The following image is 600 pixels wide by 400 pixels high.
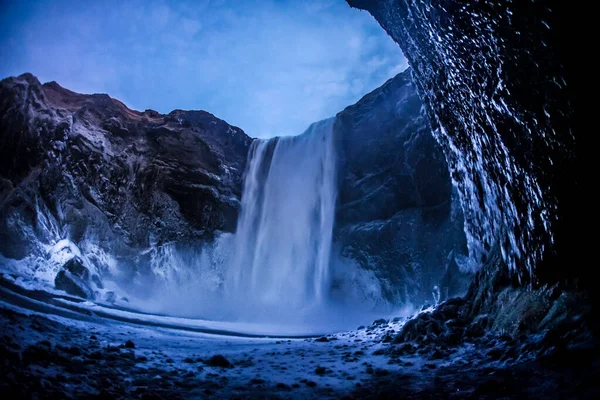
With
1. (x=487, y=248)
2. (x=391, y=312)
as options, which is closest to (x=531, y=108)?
(x=487, y=248)

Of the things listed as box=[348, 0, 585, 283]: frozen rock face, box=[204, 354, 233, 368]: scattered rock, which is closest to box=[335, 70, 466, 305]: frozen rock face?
box=[348, 0, 585, 283]: frozen rock face

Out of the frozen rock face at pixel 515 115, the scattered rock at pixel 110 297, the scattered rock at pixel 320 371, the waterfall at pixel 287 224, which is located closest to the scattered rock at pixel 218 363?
the scattered rock at pixel 320 371

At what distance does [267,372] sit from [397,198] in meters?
18.3

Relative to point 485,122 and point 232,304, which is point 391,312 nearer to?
point 232,304

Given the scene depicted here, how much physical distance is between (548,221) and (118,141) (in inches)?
981

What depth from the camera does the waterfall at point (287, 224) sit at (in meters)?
22.6

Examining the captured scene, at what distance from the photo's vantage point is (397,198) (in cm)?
2159

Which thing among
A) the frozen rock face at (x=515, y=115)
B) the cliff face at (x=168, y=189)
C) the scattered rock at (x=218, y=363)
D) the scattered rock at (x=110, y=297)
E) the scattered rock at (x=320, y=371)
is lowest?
the scattered rock at (x=218, y=363)

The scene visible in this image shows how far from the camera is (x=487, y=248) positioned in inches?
355

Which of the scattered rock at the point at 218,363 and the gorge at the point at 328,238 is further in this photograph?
Result: the scattered rock at the point at 218,363

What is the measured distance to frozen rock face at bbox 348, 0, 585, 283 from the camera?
4078mm

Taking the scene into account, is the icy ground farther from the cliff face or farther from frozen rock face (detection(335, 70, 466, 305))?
frozen rock face (detection(335, 70, 466, 305))

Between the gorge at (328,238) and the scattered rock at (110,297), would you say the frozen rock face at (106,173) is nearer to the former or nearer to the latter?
the gorge at (328,238)

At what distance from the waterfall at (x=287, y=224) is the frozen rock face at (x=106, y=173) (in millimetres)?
1683
